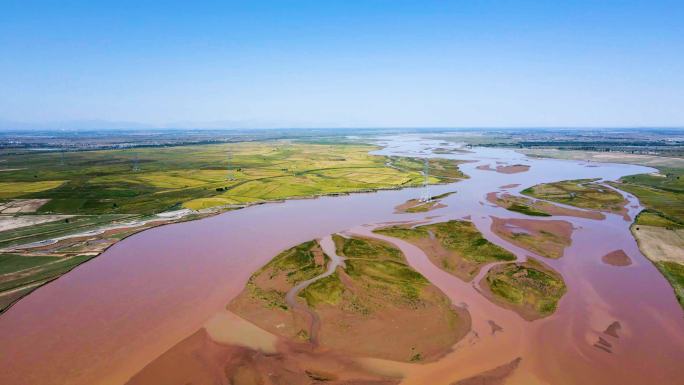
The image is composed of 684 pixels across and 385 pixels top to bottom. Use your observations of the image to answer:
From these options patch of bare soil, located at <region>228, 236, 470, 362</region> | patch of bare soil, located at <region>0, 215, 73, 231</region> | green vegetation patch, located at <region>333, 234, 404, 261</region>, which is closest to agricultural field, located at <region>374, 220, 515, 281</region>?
green vegetation patch, located at <region>333, 234, 404, 261</region>

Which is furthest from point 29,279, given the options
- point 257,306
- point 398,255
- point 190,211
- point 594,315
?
point 594,315

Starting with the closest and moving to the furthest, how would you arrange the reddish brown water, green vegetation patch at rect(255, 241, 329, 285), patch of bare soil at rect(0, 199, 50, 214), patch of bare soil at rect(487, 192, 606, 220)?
the reddish brown water → green vegetation patch at rect(255, 241, 329, 285) → patch of bare soil at rect(487, 192, 606, 220) → patch of bare soil at rect(0, 199, 50, 214)

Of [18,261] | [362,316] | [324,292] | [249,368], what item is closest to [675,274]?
[362,316]

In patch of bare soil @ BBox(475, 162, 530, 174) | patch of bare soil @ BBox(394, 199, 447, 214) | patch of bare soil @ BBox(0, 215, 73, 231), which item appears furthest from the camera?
patch of bare soil @ BBox(475, 162, 530, 174)

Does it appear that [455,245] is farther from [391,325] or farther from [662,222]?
[662,222]

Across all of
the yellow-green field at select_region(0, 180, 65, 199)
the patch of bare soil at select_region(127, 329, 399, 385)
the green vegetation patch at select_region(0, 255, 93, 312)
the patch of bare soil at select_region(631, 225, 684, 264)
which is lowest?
the patch of bare soil at select_region(127, 329, 399, 385)

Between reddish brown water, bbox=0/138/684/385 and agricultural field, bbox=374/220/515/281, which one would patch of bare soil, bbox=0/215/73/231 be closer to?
reddish brown water, bbox=0/138/684/385

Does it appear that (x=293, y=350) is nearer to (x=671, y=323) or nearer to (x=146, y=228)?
(x=671, y=323)
